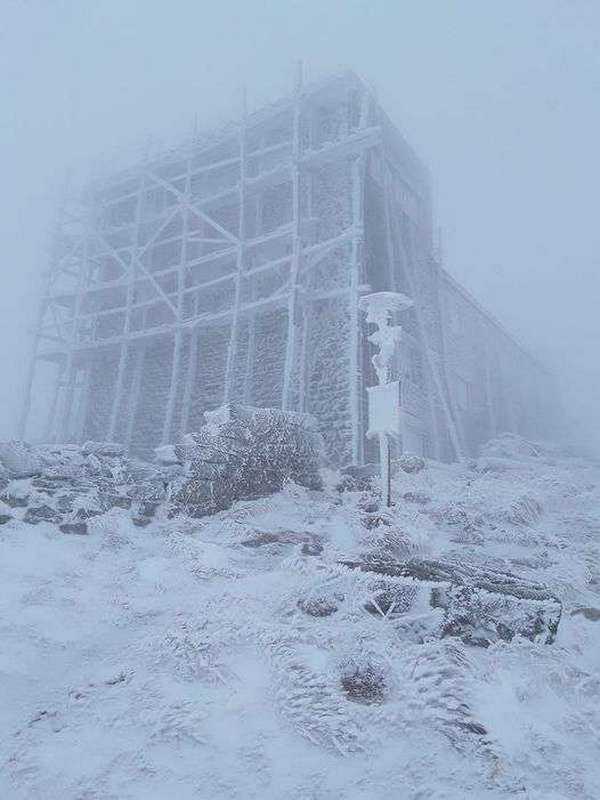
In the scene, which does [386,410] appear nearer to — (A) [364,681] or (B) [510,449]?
(A) [364,681]

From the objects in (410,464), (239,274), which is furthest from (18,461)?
(239,274)

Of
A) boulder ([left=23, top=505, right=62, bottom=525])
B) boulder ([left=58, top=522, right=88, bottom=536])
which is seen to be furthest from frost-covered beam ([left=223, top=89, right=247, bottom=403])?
boulder ([left=58, top=522, right=88, bottom=536])

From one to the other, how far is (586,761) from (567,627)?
1.35m

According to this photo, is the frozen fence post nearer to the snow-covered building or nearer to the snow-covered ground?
the snow-covered ground

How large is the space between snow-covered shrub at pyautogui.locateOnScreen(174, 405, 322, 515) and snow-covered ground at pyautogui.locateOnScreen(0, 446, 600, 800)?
130 centimetres

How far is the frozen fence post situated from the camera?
6729 millimetres

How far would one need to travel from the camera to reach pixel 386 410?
7051 millimetres

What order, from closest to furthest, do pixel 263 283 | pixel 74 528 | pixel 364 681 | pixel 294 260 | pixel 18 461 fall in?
pixel 364 681
pixel 74 528
pixel 18 461
pixel 294 260
pixel 263 283

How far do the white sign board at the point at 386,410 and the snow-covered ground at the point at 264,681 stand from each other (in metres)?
2.18

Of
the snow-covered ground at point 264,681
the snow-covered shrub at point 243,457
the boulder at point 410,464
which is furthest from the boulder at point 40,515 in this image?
the boulder at point 410,464

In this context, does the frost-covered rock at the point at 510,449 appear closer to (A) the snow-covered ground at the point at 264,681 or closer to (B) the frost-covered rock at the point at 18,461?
(A) the snow-covered ground at the point at 264,681

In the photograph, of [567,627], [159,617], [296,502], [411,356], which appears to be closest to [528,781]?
[567,627]

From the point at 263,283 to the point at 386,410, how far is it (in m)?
8.65

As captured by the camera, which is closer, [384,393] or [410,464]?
[384,393]
